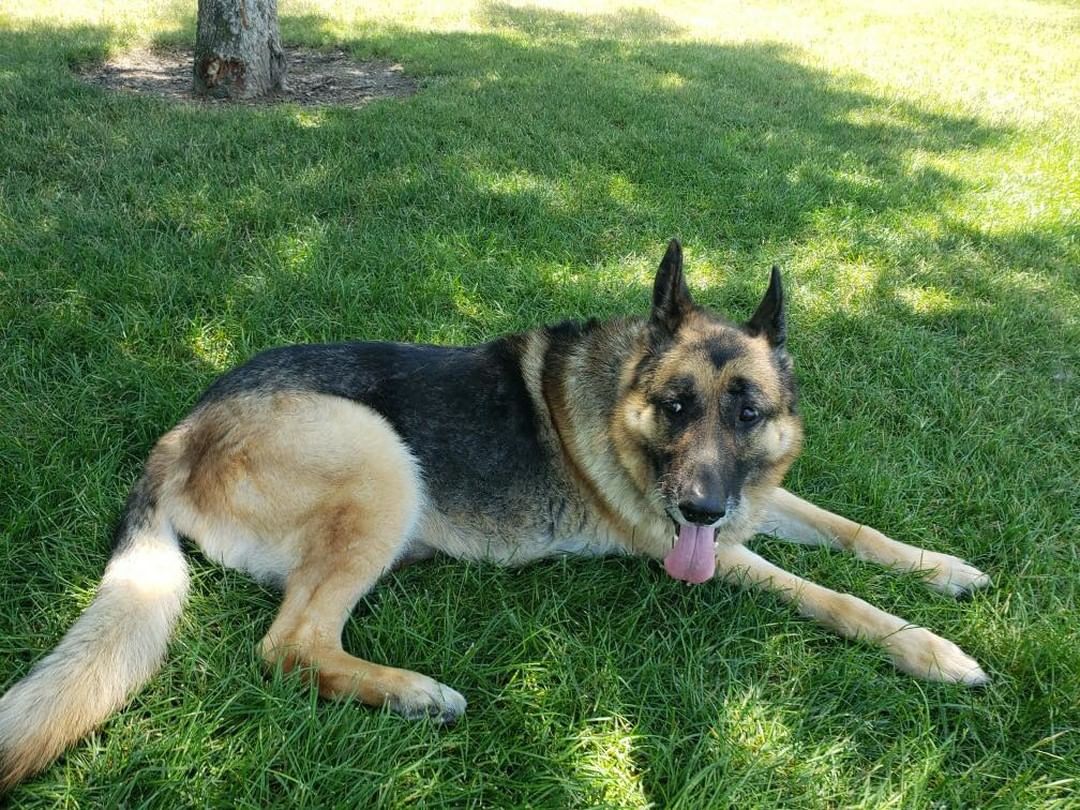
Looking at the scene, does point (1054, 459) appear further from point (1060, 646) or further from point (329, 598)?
point (329, 598)

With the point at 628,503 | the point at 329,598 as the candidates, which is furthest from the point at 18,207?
the point at 628,503

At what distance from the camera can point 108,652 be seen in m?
2.15

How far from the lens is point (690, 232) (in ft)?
18.7

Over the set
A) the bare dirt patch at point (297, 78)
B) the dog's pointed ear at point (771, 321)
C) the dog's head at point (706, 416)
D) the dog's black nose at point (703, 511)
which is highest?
the bare dirt patch at point (297, 78)

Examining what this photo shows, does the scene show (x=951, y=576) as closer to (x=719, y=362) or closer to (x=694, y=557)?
(x=694, y=557)

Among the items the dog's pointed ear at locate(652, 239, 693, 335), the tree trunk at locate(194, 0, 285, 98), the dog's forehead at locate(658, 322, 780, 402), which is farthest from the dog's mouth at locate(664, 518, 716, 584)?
the tree trunk at locate(194, 0, 285, 98)

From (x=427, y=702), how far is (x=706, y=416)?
1484 mm

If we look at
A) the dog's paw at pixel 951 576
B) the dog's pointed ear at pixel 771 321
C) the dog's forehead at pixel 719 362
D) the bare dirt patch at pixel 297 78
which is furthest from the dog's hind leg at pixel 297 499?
the bare dirt patch at pixel 297 78

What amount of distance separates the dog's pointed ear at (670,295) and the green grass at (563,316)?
3.64ft

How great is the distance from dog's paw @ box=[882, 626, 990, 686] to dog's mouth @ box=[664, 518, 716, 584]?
27.8 inches

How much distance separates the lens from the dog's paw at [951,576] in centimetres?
294

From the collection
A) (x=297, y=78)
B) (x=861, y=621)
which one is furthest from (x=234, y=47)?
(x=861, y=621)

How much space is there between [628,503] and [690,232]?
3.41 meters

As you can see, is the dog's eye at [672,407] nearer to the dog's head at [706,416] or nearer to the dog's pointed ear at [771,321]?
the dog's head at [706,416]
